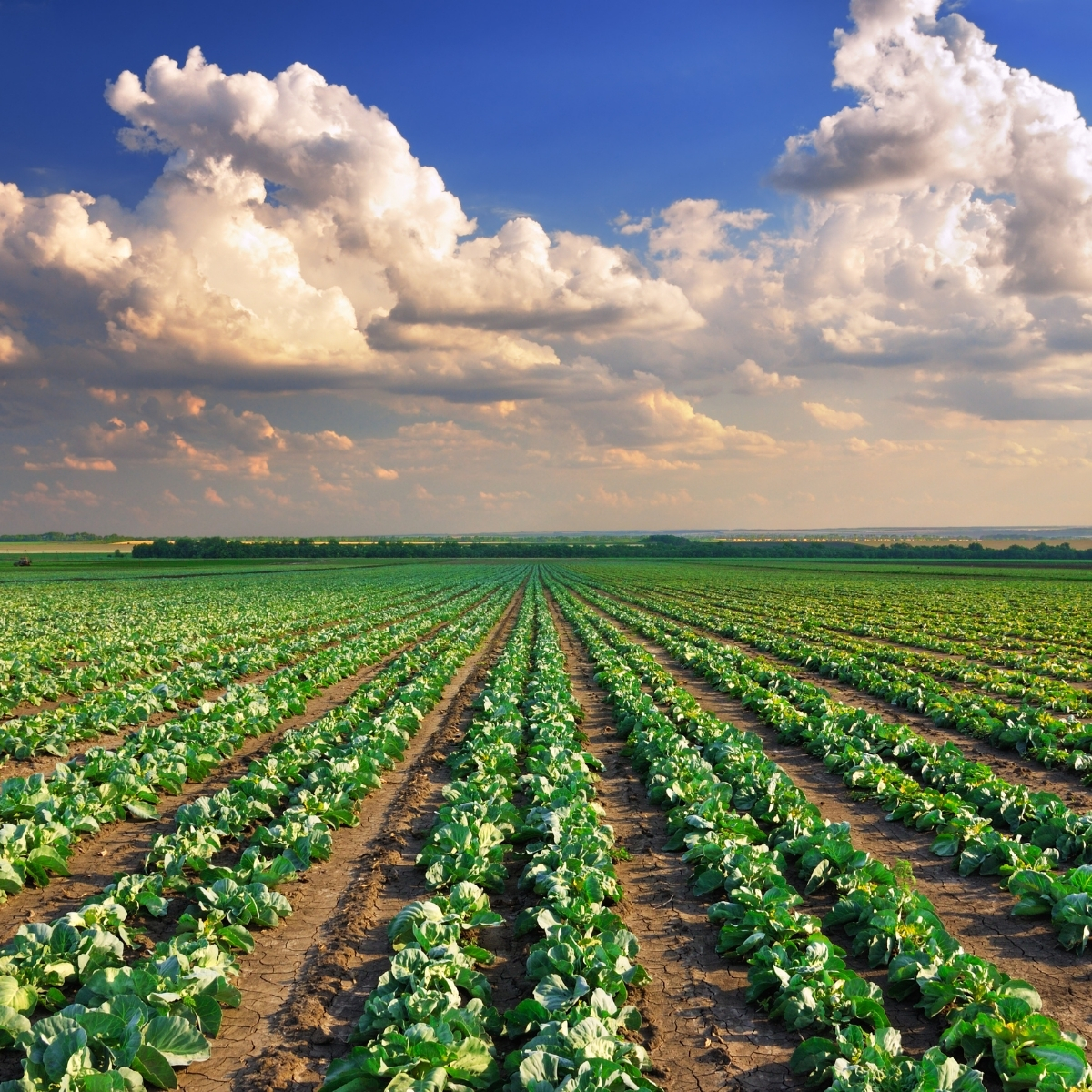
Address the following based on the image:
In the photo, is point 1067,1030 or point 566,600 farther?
point 566,600

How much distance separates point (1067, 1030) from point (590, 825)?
4730 millimetres

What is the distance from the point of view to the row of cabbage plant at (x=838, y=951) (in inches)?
189

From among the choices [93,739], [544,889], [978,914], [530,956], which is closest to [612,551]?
[93,739]

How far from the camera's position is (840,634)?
31.6m

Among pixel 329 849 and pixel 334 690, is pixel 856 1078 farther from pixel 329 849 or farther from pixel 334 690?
pixel 334 690

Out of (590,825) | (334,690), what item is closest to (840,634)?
(334,690)

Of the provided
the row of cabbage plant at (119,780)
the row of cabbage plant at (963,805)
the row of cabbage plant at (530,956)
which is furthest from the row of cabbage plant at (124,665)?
the row of cabbage plant at (963,805)

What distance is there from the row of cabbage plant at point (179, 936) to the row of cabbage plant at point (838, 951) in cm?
424

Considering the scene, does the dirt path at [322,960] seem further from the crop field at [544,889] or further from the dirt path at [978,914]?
the dirt path at [978,914]

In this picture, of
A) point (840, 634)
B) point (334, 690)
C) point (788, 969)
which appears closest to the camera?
point (788, 969)

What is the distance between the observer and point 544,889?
7.41 m

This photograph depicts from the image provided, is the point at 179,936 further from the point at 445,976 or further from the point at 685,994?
the point at 685,994

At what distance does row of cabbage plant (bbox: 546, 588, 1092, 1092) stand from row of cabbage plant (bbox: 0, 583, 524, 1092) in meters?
4.24

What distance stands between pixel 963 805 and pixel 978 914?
2.18 m
